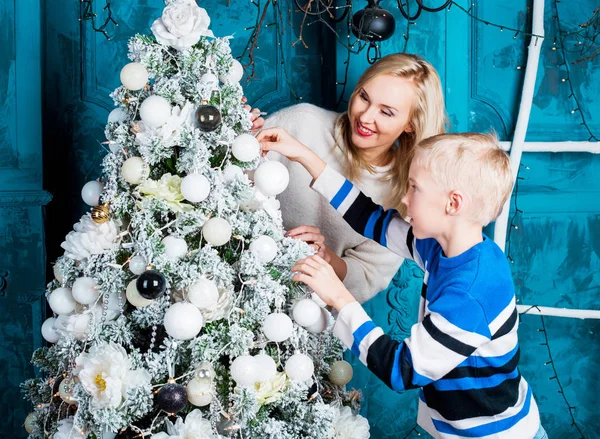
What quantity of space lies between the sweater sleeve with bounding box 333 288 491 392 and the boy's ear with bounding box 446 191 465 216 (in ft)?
0.61

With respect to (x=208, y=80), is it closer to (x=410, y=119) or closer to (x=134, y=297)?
(x=134, y=297)

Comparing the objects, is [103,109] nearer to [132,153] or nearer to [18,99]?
[18,99]

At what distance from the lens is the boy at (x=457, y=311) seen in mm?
1411

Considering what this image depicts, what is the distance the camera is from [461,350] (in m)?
1.40

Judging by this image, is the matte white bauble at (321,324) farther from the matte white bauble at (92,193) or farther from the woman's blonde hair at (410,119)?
the woman's blonde hair at (410,119)

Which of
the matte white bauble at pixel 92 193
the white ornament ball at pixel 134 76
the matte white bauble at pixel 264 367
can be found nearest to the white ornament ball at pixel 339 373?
the matte white bauble at pixel 264 367

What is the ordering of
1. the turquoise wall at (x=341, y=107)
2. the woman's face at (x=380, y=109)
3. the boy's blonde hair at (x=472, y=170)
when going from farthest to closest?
1. the turquoise wall at (x=341, y=107)
2. the woman's face at (x=380, y=109)
3. the boy's blonde hair at (x=472, y=170)

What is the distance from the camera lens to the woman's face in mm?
1998

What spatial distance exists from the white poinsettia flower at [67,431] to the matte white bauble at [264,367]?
41 centimetres

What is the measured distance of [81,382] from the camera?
4.44ft

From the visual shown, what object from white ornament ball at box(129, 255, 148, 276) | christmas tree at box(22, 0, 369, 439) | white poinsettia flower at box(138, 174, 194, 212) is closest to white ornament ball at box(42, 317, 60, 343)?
christmas tree at box(22, 0, 369, 439)

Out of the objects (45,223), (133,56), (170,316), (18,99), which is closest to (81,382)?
(170,316)

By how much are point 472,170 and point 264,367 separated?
65 cm

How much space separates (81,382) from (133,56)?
0.72 metres
